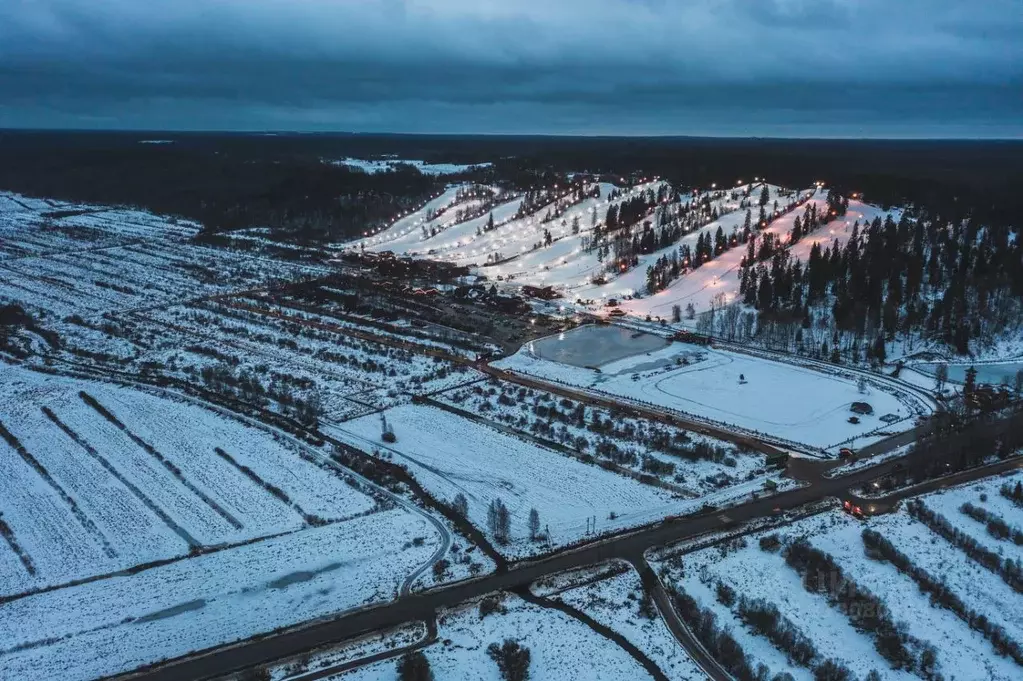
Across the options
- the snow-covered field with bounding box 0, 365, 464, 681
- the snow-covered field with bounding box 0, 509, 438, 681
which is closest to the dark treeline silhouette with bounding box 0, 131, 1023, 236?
the snow-covered field with bounding box 0, 365, 464, 681

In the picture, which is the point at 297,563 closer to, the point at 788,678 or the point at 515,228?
the point at 788,678

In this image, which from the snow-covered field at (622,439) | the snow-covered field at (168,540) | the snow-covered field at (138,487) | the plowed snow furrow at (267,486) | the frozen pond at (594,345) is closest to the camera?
the snow-covered field at (168,540)

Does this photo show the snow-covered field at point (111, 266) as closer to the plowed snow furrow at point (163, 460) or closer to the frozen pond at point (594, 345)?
the plowed snow furrow at point (163, 460)

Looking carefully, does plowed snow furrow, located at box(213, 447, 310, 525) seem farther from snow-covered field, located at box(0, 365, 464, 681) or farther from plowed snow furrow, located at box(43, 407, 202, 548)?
plowed snow furrow, located at box(43, 407, 202, 548)

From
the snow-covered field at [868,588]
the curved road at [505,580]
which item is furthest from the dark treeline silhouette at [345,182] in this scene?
the snow-covered field at [868,588]

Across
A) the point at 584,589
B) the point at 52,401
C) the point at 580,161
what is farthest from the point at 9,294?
the point at 580,161
